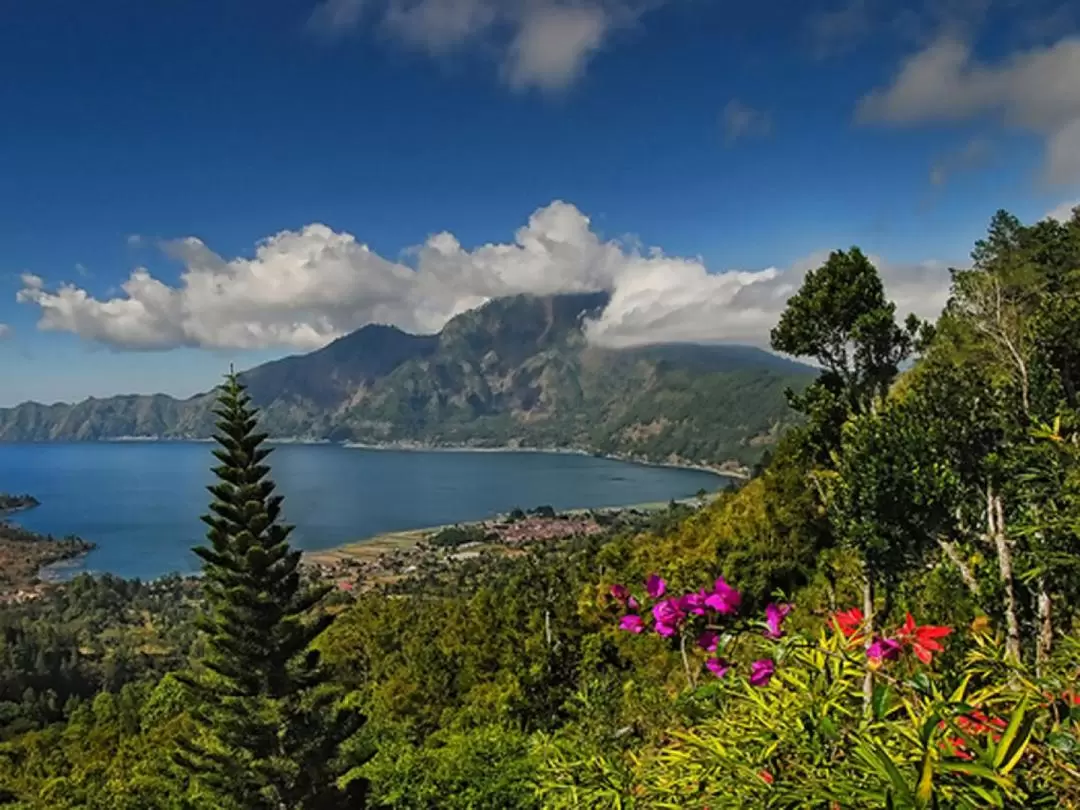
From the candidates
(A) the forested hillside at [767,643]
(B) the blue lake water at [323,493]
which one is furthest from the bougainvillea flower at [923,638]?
(B) the blue lake water at [323,493]

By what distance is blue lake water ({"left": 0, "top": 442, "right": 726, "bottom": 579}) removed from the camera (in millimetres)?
82062

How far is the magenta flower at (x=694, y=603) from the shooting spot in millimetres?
1931

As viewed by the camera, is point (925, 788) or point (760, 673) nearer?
point (925, 788)

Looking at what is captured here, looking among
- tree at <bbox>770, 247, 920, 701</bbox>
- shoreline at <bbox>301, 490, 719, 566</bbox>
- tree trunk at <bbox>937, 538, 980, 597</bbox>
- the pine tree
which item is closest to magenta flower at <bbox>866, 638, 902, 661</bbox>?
tree trunk at <bbox>937, 538, 980, 597</bbox>

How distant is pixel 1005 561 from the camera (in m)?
4.25

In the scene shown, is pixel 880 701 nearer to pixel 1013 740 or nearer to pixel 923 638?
pixel 1013 740

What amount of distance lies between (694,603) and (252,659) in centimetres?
1195

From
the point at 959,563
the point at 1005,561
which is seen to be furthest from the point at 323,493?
the point at 1005,561

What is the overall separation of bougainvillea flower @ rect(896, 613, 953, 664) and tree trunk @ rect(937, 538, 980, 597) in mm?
3472

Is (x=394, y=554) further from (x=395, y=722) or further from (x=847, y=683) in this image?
(x=847, y=683)

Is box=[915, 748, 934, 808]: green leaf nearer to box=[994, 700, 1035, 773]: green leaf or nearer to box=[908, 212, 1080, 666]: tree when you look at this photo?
box=[994, 700, 1035, 773]: green leaf

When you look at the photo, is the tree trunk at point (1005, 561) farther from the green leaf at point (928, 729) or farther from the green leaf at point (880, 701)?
the green leaf at point (928, 729)

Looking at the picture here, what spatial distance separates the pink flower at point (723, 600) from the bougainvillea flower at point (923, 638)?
384mm

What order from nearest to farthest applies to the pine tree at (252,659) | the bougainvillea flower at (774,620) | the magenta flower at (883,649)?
1. the magenta flower at (883,649)
2. the bougainvillea flower at (774,620)
3. the pine tree at (252,659)
